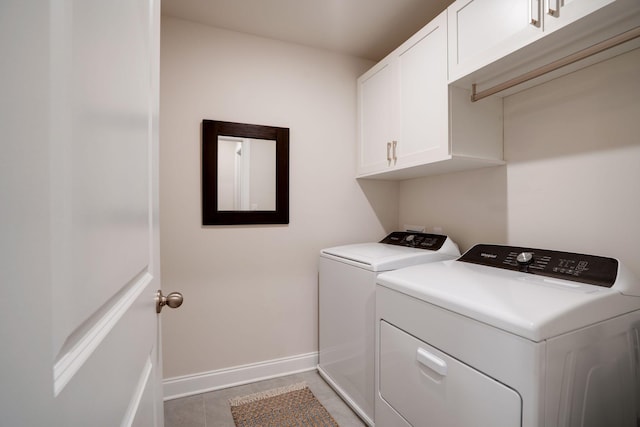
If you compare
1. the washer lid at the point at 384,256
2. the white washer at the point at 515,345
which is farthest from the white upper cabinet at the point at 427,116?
the white washer at the point at 515,345

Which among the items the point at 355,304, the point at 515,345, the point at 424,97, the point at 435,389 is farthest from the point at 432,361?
the point at 424,97

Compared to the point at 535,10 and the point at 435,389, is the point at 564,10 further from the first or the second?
the point at 435,389

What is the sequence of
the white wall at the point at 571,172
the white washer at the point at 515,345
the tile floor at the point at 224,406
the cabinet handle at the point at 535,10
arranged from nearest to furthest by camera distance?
the white washer at the point at 515,345 < the cabinet handle at the point at 535,10 < the white wall at the point at 571,172 < the tile floor at the point at 224,406

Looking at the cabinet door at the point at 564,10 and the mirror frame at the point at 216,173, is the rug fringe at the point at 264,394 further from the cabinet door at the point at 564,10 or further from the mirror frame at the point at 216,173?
the cabinet door at the point at 564,10

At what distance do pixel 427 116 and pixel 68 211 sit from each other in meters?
1.78

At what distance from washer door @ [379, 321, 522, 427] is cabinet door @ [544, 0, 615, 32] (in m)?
1.31

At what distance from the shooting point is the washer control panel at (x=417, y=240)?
76.9 inches

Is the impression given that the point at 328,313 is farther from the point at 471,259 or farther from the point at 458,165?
the point at 458,165

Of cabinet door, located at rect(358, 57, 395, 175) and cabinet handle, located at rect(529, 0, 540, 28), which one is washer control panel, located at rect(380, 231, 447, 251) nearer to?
cabinet door, located at rect(358, 57, 395, 175)

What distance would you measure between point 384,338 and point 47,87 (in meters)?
1.45

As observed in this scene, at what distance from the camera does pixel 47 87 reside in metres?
0.25

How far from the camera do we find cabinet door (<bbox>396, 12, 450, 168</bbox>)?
1602 mm

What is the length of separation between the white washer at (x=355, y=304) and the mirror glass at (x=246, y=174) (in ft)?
2.16

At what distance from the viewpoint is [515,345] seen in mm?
840
